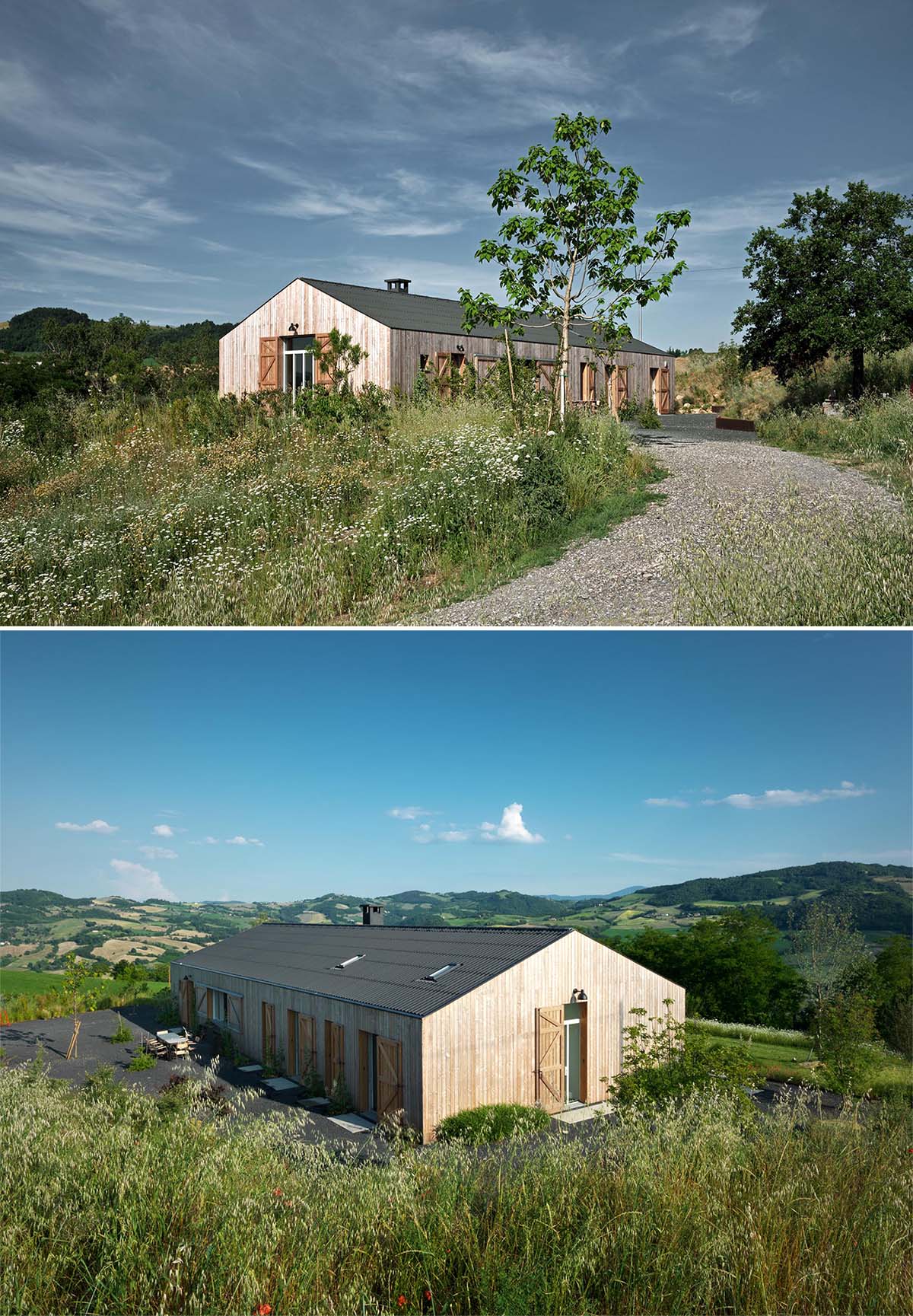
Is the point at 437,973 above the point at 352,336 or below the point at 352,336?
below

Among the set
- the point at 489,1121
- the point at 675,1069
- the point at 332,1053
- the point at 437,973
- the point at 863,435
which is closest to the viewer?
the point at 489,1121

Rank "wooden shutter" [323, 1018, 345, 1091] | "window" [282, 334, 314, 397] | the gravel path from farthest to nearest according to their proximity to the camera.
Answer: "window" [282, 334, 314, 397]
"wooden shutter" [323, 1018, 345, 1091]
the gravel path

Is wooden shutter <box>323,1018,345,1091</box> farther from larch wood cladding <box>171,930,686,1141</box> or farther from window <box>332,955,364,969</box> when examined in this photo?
window <box>332,955,364,969</box>

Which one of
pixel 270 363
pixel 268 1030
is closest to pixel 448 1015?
pixel 268 1030

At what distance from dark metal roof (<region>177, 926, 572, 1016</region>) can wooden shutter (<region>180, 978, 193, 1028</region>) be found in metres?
0.38

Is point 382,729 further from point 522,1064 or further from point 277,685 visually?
point 522,1064

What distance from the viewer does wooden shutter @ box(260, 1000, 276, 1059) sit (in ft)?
47.0

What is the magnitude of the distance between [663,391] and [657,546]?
22.0 metres

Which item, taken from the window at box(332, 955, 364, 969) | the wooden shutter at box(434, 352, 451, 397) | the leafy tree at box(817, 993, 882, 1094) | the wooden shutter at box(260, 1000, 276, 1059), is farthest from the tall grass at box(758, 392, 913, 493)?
the wooden shutter at box(260, 1000, 276, 1059)

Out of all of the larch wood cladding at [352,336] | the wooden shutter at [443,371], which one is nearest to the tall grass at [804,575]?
the wooden shutter at [443,371]

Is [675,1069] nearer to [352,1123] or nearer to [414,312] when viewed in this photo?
[352,1123]

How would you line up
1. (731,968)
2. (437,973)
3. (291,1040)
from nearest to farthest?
1. (437,973)
2. (291,1040)
3. (731,968)

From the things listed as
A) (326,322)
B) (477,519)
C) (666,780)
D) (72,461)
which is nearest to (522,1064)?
(477,519)

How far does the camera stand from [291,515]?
10.3 metres
